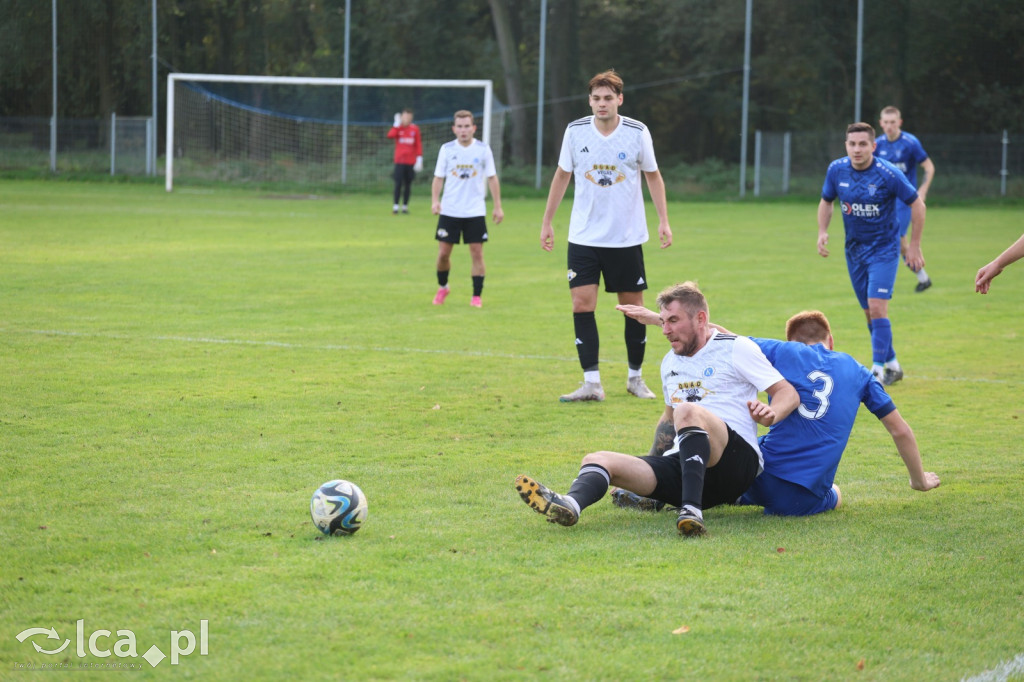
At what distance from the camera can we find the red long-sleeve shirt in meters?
26.6

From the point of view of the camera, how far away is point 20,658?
3609 millimetres

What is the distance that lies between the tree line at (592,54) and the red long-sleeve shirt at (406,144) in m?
9.88

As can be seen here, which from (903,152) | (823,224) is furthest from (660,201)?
(903,152)

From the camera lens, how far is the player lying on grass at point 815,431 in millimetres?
5293

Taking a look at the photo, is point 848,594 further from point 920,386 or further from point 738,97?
point 738,97

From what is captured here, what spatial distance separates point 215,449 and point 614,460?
2.46m

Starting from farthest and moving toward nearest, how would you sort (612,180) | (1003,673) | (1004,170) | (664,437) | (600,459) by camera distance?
(1004,170) → (612,180) → (664,437) → (600,459) → (1003,673)

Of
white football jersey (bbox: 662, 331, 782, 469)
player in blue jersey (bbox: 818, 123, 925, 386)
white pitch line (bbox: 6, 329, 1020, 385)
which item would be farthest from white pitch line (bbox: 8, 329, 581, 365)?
white football jersey (bbox: 662, 331, 782, 469)

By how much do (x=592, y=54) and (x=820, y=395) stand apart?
3940 centimetres

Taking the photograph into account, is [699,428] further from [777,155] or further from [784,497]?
[777,155]

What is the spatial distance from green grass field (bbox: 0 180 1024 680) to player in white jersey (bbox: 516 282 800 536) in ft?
→ 0.57

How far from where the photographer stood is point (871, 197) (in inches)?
360

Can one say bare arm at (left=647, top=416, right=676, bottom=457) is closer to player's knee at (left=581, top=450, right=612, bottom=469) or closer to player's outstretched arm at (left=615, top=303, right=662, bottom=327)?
player's knee at (left=581, top=450, right=612, bottom=469)

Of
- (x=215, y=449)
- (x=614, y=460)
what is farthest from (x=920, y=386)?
(x=215, y=449)
